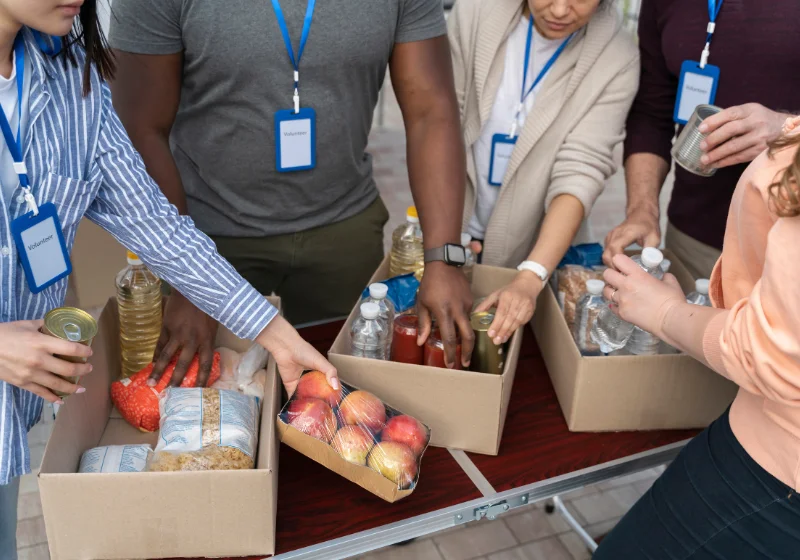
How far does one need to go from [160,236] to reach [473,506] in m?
0.72

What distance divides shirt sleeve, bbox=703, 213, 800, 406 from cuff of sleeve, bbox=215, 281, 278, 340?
2.47 feet

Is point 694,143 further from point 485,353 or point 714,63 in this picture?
point 485,353

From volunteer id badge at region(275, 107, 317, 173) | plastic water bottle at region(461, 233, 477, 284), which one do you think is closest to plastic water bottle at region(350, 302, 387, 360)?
plastic water bottle at region(461, 233, 477, 284)

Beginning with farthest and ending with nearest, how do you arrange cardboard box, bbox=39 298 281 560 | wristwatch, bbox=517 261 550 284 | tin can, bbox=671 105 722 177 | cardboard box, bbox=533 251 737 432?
wristwatch, bbox=517 261 550 284 < tin can, bbox=671 105 722 177 < cardboard box, bbox=533 251 737 432 < cardboard box, bbox=39 298 281 560

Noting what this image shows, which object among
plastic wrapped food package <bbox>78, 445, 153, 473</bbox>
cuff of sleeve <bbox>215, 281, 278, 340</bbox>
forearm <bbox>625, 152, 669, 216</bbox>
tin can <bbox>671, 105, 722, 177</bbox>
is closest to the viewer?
plastic wrapped food package <bbox>78, 445, 153, 473</bbox>

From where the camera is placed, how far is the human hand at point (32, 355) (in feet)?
3.29

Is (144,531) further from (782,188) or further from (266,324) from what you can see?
(782,188)

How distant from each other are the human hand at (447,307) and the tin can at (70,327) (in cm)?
63

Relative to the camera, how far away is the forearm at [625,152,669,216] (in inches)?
73.4

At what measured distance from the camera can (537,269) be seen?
169cm

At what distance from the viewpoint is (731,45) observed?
174 cm

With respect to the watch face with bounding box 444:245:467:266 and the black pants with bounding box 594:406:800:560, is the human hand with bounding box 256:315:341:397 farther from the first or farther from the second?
the black pants with bounding box 594:406:800:560

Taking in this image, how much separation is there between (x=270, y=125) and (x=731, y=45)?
107 cm

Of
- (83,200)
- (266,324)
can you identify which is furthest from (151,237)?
(266,324)
